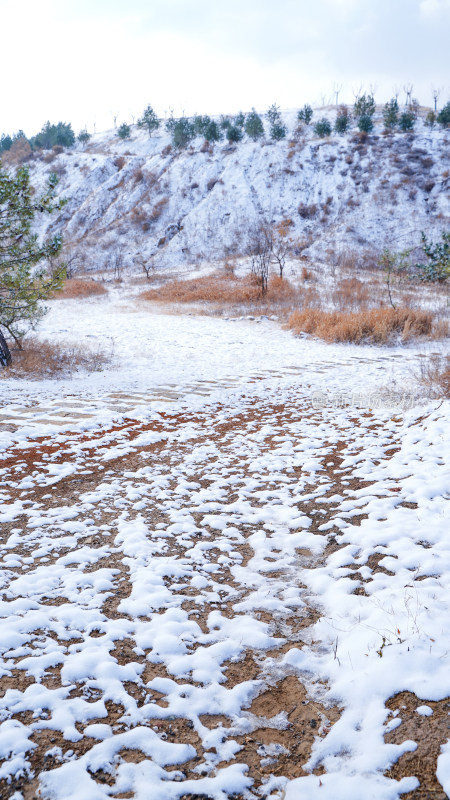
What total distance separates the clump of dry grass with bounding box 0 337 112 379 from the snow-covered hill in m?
36.5

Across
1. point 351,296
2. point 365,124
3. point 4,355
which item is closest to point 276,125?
point 365,124

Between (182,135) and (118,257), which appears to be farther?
(182,135)

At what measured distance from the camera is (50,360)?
45.3ft

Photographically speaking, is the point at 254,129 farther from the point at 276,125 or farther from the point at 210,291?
the point at 210,291

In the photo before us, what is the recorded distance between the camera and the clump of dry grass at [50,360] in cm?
1303

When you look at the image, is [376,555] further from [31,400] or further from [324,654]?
[31,400]

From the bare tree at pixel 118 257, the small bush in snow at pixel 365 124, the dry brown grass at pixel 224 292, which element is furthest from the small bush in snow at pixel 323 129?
the dry brown grass at pixel 224 292

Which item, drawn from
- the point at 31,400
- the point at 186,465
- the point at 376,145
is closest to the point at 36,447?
the point at 186,465

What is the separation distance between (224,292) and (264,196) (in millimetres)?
30399

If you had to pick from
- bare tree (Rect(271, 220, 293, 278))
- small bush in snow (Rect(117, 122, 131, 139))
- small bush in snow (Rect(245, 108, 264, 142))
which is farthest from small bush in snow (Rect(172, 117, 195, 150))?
bare tree (Rect(271, 220, 293, 278))

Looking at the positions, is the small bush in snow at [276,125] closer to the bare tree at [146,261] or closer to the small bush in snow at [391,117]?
the small bush in snow at [391,117]

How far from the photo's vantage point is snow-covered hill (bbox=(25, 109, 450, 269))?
50.7 meters

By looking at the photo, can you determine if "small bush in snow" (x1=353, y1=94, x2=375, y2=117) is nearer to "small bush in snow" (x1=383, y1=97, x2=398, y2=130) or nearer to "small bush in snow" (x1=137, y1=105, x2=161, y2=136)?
"small bush in snow" (x1=383, y1=97, x2=398, y2=130)

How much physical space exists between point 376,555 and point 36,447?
5451mm
